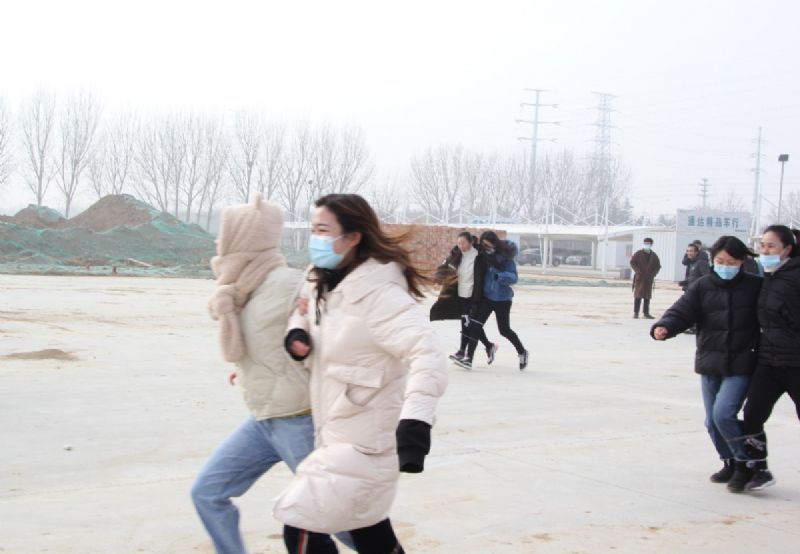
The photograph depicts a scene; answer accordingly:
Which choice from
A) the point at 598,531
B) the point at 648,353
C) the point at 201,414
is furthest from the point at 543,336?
the point at 598,531

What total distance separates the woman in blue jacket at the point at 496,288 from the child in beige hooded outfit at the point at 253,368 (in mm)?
7591

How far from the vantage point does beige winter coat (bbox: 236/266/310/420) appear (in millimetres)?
3787

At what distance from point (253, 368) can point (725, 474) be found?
12.7ft

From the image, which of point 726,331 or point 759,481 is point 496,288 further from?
point 759,481

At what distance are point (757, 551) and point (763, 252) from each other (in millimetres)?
2057

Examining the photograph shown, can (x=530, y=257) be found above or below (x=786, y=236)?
below

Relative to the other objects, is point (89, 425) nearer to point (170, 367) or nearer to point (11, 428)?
point (11, 428)

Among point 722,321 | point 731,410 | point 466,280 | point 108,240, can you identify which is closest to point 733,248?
point 722,321

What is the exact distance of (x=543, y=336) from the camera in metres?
16.4

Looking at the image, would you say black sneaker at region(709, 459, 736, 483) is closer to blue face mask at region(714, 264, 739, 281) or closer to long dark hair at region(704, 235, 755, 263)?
blue face mask at region(714, 264, 739, 281)

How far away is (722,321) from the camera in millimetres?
6469

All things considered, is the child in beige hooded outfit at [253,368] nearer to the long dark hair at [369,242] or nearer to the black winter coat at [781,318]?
the long dark hair at [369,242]

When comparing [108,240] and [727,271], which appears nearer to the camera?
[727,271]

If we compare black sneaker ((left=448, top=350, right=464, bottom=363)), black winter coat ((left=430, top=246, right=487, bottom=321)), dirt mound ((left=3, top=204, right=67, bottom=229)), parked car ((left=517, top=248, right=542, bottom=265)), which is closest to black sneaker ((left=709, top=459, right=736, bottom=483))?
black winter coat ((left=430, top=246, right=487, bottom=321))
